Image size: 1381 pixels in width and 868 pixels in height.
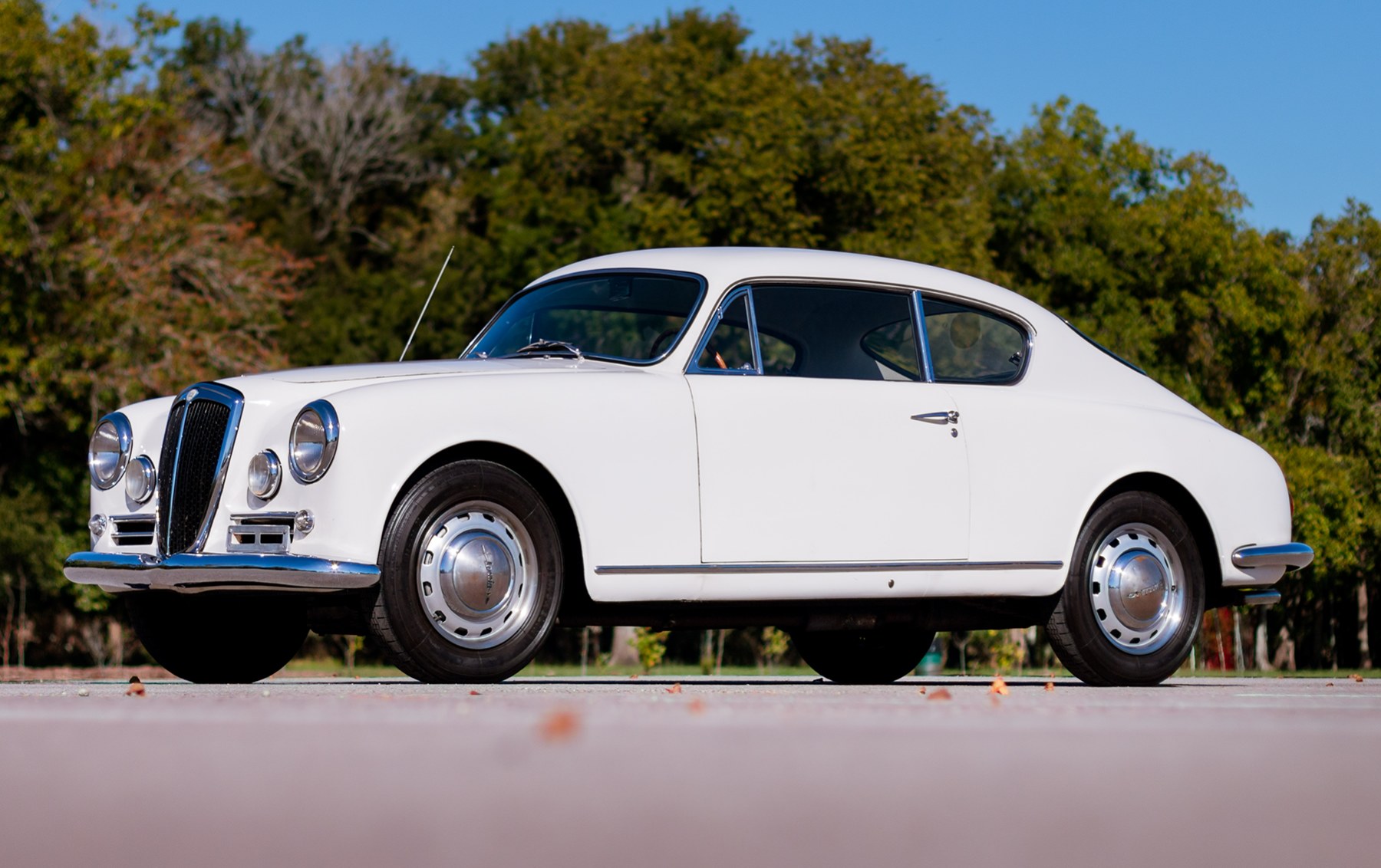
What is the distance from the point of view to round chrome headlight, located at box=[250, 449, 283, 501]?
21.2 feet

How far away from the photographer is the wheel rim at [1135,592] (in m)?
7.84

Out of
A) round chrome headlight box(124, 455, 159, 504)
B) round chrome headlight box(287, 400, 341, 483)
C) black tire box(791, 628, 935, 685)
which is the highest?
round chrome headlight box(287, 400, 341, 483)

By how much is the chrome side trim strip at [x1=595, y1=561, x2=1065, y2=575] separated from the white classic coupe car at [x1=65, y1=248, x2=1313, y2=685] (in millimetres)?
12

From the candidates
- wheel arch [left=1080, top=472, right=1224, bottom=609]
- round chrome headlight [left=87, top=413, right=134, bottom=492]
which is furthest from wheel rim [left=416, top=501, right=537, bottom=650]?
wheel arch [left=1080, top=472, right=1224, bottom=609]

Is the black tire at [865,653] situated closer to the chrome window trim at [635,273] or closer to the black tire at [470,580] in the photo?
the chrome window trim at [635,273]

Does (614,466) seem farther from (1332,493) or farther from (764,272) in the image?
(1332,493)

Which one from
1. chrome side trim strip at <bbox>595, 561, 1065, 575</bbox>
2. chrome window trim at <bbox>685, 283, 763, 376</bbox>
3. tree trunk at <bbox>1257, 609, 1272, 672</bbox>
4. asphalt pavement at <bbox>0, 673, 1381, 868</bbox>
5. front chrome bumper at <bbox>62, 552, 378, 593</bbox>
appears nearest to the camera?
asphalt pavement at <bbox>0, 673, 1381, 868</bbox>

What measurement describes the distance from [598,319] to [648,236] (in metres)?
27.7

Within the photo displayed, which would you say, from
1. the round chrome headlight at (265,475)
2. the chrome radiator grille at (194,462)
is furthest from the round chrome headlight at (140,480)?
the round chrome headlight at (265,475)

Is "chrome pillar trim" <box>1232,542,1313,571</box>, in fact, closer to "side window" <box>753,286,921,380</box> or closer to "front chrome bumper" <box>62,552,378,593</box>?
"side window" <box>753,286,921,380</box>

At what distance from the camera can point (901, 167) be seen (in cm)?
3594

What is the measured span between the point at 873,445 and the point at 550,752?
420 cm

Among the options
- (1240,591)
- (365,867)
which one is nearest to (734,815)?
(365,867)

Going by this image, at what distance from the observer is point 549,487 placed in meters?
6.78
